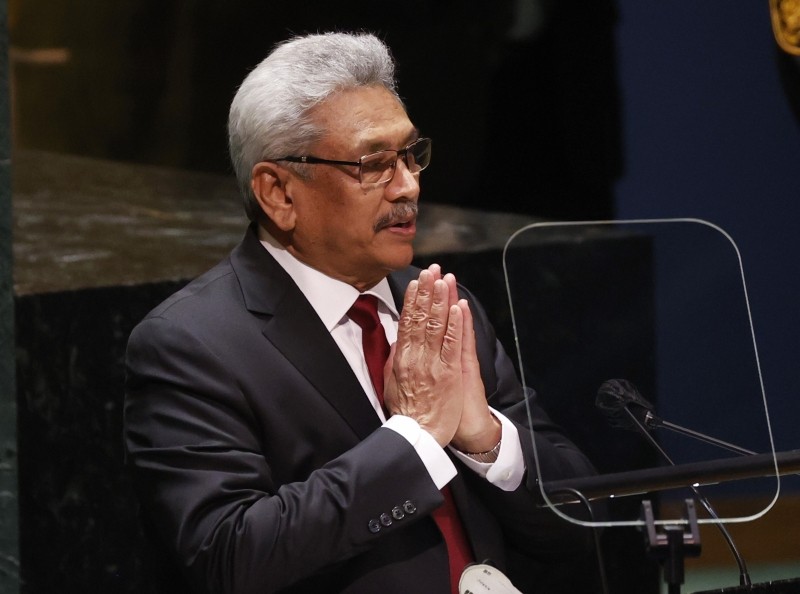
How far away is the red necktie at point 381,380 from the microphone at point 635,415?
0.44 meters

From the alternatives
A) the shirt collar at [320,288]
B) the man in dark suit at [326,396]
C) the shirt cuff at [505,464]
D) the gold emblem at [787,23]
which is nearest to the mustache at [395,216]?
the man in dark suit at [326,396]

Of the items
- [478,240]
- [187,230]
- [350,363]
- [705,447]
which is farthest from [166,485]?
[478,240]

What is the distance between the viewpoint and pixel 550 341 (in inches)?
67.7

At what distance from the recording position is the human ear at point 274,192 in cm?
216

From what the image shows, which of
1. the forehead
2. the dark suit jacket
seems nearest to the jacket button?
the dark suit jacket

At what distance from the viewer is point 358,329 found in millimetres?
2164

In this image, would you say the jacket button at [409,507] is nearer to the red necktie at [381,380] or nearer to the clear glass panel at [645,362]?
the red necktie at [381,380]

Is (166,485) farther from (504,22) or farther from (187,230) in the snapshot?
(504,22)

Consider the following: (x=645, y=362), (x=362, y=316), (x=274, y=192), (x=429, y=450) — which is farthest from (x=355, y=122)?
(x=645, y=362)

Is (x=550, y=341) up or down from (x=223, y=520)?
up

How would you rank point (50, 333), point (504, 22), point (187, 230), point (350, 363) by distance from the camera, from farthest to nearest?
point (504, 22) → point (187, 230) → point (50, 333) → point (350, 363)

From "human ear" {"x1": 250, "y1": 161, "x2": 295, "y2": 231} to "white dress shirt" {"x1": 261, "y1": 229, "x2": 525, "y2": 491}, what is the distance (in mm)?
57

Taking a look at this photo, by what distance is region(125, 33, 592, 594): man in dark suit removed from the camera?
187 centimetres

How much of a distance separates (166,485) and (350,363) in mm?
379
